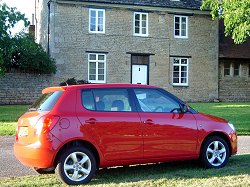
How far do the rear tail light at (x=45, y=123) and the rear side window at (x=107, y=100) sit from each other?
62cm

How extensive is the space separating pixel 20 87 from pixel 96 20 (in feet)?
22.1

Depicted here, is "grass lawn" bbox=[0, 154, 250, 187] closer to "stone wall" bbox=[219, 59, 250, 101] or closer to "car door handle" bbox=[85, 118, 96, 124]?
"car door handle" bbox=[85, 118, 96, 124]

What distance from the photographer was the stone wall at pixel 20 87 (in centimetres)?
2730

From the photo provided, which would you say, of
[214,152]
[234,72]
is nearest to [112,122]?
[214,152]

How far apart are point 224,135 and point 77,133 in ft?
9.96

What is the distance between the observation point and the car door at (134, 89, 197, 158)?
7480 mm

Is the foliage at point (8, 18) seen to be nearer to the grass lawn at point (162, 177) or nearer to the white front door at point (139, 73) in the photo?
the white front door at point (139, 73)

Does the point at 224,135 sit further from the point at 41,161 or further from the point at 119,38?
the point at 119,38

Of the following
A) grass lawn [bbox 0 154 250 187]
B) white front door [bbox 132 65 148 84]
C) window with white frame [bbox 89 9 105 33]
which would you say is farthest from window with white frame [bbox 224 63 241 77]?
grass lawn [bbox 0 154 250 187]

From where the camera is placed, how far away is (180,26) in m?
31.4

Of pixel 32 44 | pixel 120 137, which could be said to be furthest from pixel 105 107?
pixel 32 44

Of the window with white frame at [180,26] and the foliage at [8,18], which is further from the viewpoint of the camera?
the window with white frame at [180,26]

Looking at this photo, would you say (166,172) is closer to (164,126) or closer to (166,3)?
(164,126)

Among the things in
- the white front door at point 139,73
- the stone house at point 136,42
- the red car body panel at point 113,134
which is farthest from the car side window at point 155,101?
the white front door at point 139,73
